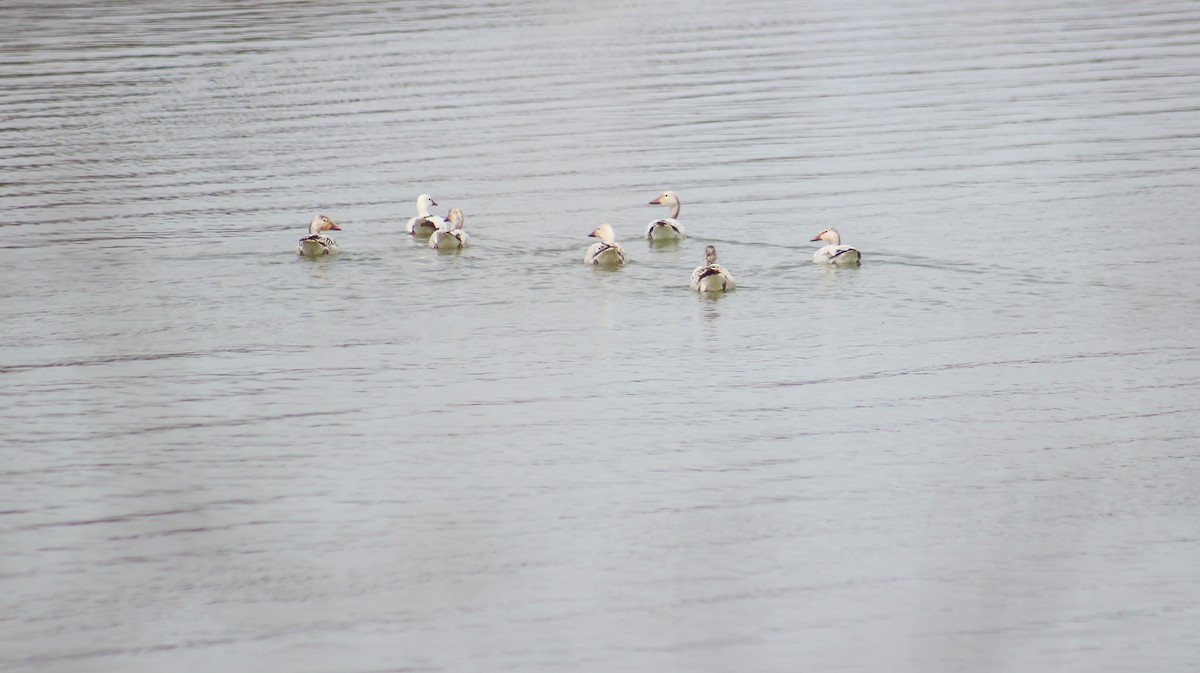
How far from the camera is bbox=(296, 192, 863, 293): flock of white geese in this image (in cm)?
1905

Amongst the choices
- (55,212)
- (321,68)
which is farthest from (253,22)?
(55,212)

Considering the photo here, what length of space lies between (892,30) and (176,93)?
17.3 metres

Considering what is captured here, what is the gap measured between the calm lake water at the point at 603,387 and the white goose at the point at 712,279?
24 cm

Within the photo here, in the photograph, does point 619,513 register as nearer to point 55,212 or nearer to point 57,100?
point 55,212

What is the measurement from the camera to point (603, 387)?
16.2m

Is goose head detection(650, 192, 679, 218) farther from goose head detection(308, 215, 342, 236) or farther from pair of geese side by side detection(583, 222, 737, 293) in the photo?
goose head detection(308, 215, 342, 236)

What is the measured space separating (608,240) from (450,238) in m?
1.96

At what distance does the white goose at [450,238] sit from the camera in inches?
827

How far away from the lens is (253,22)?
44.3 metres

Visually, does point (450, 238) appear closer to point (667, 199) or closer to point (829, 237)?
point (667, 199)

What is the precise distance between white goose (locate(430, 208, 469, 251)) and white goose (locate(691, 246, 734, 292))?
3405mm

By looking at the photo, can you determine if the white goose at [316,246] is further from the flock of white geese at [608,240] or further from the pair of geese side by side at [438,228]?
the pair of geese side by side at [438,228]

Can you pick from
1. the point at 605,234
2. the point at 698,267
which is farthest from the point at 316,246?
the point at 698,267

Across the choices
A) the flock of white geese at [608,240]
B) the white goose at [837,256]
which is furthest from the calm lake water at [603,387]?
the white goose at [837,256]
